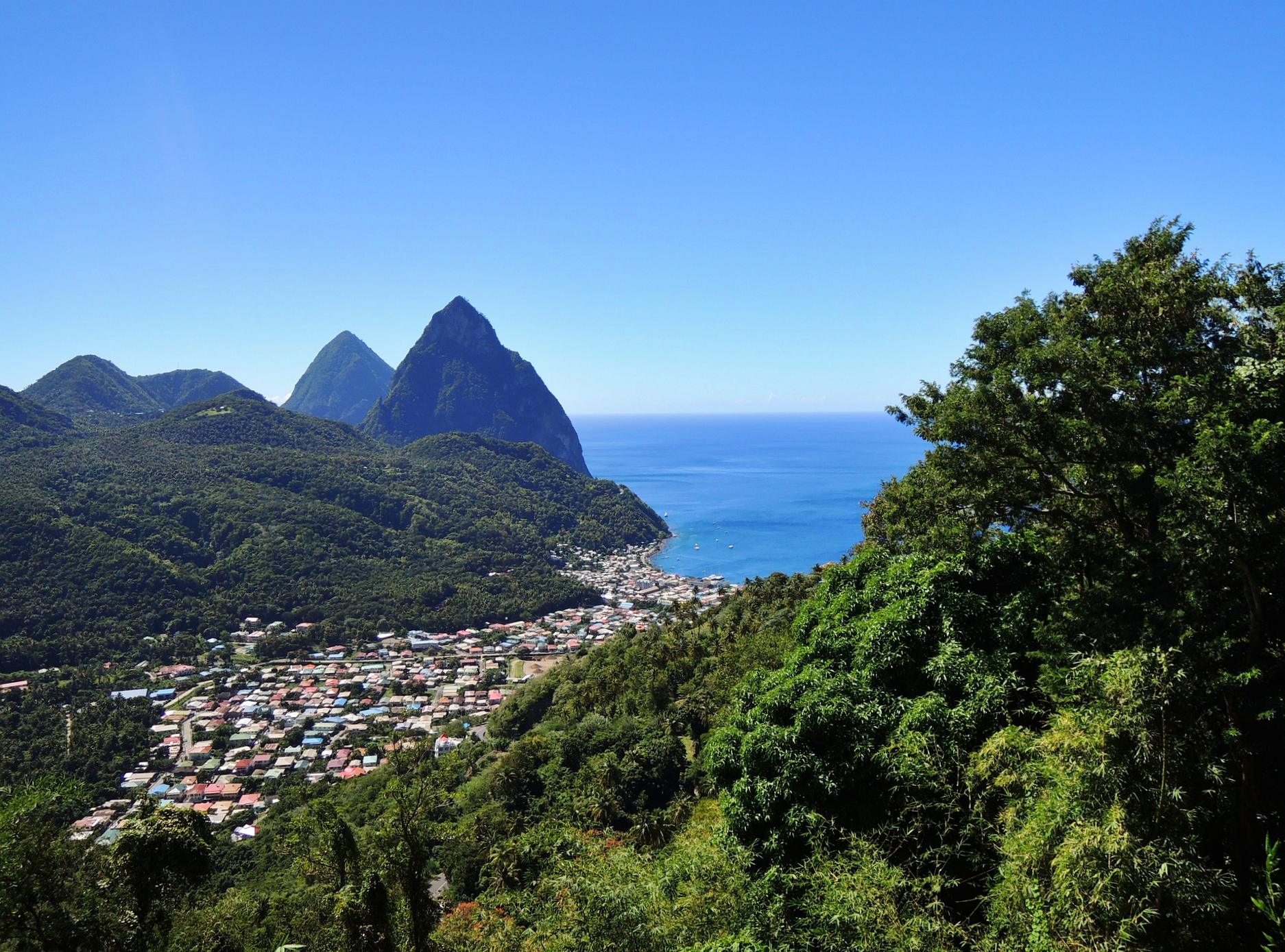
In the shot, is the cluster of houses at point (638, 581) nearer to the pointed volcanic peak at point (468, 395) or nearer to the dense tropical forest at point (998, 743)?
the dense tropical forest at point (998, 743)

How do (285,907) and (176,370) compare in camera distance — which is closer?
(285,907)

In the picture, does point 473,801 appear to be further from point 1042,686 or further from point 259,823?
point 1042,686

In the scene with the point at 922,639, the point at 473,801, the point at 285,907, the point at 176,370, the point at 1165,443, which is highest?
the point at 176,370

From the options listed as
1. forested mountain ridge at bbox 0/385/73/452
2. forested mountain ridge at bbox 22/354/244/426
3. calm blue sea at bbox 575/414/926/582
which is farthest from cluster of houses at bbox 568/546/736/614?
forested mountain ridge at bbox 22/354/244/426

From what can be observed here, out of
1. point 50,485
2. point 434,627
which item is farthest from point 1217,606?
point 50,485

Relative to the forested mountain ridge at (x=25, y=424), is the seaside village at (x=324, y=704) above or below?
below

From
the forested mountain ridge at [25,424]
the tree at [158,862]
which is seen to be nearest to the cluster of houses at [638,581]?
the tree at [158,862]

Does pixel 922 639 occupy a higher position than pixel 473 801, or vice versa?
pixel 922 639
